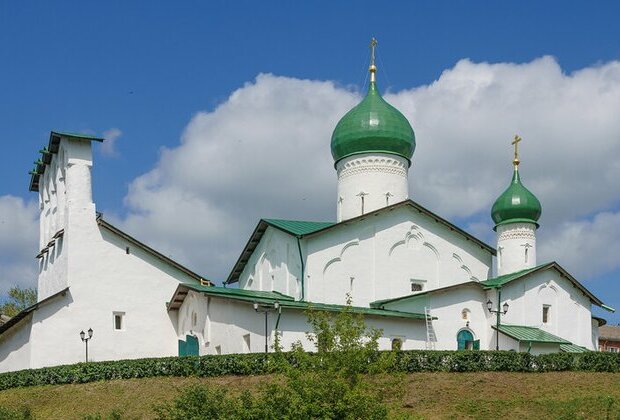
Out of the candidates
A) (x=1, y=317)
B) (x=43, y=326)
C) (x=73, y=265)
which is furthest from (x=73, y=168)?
(x=1, y=317)

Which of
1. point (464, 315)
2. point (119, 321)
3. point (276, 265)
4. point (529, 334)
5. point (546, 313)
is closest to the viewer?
point (529, 334)

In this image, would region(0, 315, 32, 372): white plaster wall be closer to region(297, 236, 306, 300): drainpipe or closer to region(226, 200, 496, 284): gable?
region(226, 200, 496, 284): gable

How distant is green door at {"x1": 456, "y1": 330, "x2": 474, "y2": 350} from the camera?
2883cm

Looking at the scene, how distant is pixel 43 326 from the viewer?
29.1m

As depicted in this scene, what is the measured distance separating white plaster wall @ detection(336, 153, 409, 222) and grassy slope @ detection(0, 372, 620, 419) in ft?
33.5

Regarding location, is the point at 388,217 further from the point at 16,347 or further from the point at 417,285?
the point at 16,347

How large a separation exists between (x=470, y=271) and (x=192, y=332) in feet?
33.9

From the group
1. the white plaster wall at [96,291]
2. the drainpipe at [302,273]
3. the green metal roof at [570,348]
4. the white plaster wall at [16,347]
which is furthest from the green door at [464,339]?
the white plaster wall at [16,347]

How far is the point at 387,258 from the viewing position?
99.8 feet

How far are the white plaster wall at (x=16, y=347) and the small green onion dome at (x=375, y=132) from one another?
43.2ft

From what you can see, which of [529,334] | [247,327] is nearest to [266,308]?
[247,327]

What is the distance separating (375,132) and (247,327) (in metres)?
10.1

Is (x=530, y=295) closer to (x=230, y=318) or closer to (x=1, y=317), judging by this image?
(x=230, y=318)

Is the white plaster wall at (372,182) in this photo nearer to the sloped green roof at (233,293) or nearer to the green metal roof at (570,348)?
the sloped green roof at (233,293)
